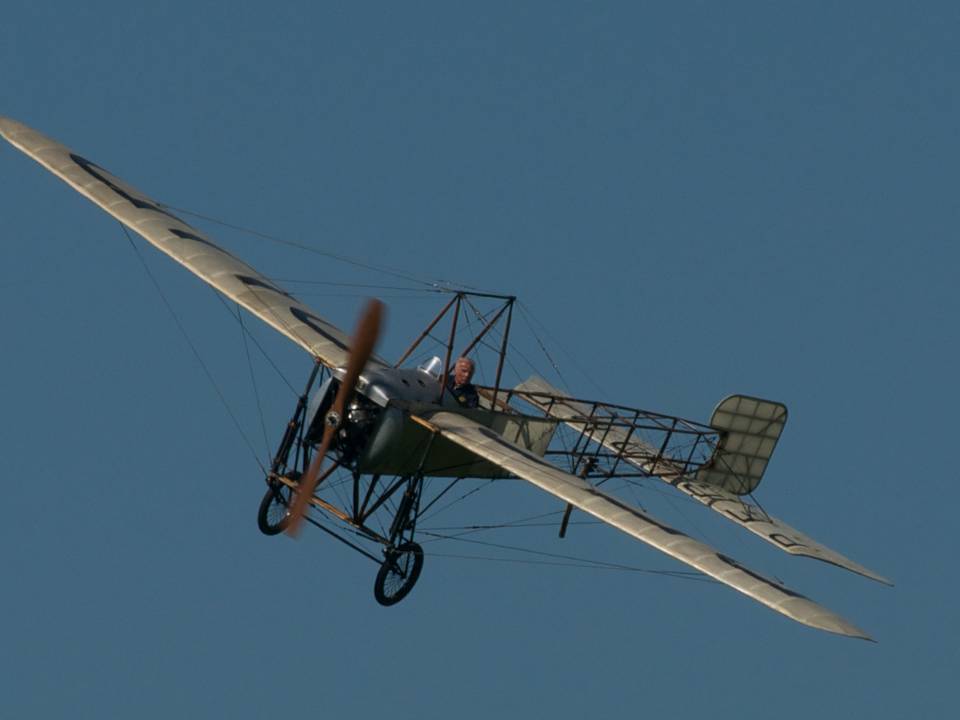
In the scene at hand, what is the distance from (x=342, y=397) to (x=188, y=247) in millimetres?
5635

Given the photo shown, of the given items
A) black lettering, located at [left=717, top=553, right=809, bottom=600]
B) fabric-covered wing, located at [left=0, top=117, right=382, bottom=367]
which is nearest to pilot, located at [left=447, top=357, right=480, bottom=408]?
fabric-covered wing, located at [left=0, top=117, right=382, bottom=367]

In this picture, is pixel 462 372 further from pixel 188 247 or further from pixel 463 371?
pixel 188 247

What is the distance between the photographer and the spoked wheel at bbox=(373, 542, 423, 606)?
37812 mm

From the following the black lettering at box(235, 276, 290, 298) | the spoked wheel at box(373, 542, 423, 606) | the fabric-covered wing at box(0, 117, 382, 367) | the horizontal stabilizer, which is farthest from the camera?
the horizontal stabilizer

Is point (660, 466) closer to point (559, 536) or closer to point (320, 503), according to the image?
point (559, 536)

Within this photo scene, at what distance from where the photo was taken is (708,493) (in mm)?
45219

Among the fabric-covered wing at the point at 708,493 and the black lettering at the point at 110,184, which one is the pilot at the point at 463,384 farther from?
the black lettering at the point at 110,184

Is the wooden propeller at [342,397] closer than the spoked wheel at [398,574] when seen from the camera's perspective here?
Yes

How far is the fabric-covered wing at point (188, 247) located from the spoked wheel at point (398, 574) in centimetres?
310

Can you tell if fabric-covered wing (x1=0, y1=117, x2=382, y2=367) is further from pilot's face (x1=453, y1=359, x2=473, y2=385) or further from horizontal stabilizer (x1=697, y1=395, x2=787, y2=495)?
horizontal stabilizer (x1=697, y1=395, x2=787, y2=495)

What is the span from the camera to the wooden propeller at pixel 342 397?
36.3m

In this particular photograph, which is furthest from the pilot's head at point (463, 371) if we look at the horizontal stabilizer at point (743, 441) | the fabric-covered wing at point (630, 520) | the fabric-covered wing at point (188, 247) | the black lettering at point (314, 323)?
the horizontal stabilizer at point (743, 441)

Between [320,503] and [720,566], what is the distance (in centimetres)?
629

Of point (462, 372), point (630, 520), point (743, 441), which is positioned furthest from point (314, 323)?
point (743, 441)
